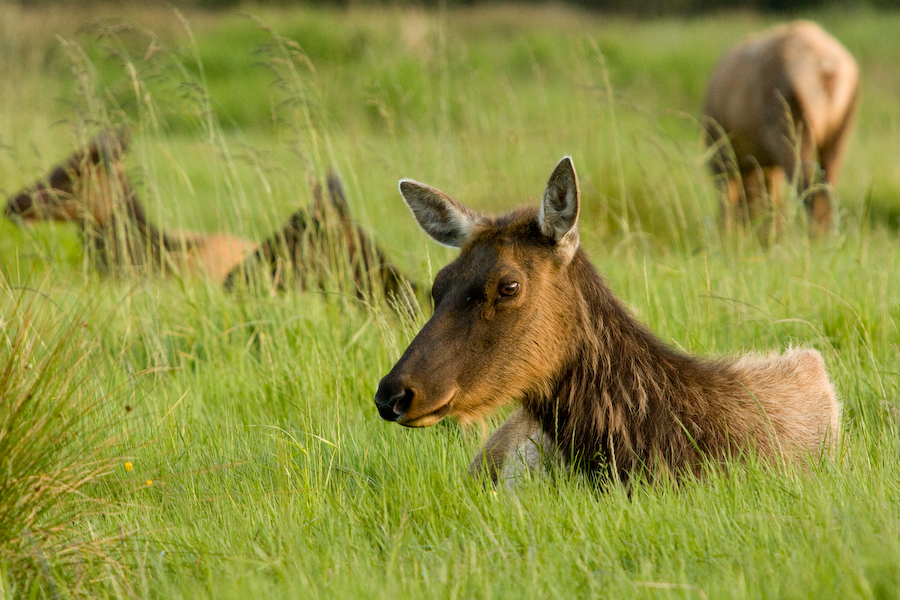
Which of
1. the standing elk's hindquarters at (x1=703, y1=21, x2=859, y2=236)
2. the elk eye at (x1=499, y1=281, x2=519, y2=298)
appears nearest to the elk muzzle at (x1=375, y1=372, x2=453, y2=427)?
the elk eye at (x1=499, y1=281, x2=519, y2=298)

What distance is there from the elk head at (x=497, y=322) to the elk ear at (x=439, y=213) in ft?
0.46

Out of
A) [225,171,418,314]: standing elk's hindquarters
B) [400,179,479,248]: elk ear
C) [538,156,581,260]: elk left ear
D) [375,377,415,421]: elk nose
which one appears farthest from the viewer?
[225,171,418,314]: standing elk's hindquarters

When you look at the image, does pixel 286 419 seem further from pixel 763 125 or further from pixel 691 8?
pixel 691 8

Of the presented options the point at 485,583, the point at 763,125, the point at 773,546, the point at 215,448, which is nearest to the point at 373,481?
the point at 215,448

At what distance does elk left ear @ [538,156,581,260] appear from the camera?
10.4 feet

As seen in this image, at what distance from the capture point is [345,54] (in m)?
20.0

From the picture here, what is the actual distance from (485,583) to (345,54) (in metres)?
18.9

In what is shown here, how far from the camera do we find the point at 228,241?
6.65m

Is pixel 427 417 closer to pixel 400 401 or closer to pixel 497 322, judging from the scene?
pixel 400 401

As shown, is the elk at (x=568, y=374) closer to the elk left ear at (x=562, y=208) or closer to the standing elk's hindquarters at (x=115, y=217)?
the elk left ear at (x=562, y=208)

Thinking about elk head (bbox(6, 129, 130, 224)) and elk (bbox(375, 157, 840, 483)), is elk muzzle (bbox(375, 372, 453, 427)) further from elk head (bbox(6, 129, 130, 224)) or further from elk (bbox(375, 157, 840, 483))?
elk head (bbox(6, 129, 130, 224))

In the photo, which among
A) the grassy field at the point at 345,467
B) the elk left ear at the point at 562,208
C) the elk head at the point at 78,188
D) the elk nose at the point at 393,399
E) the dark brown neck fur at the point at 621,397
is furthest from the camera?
the elk head at the point at 78,188

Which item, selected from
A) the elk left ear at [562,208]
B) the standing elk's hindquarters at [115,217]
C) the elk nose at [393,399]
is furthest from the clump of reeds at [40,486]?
the standing elk's hindquarters at [115,217]

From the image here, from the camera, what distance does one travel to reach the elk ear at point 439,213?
3572 mm
